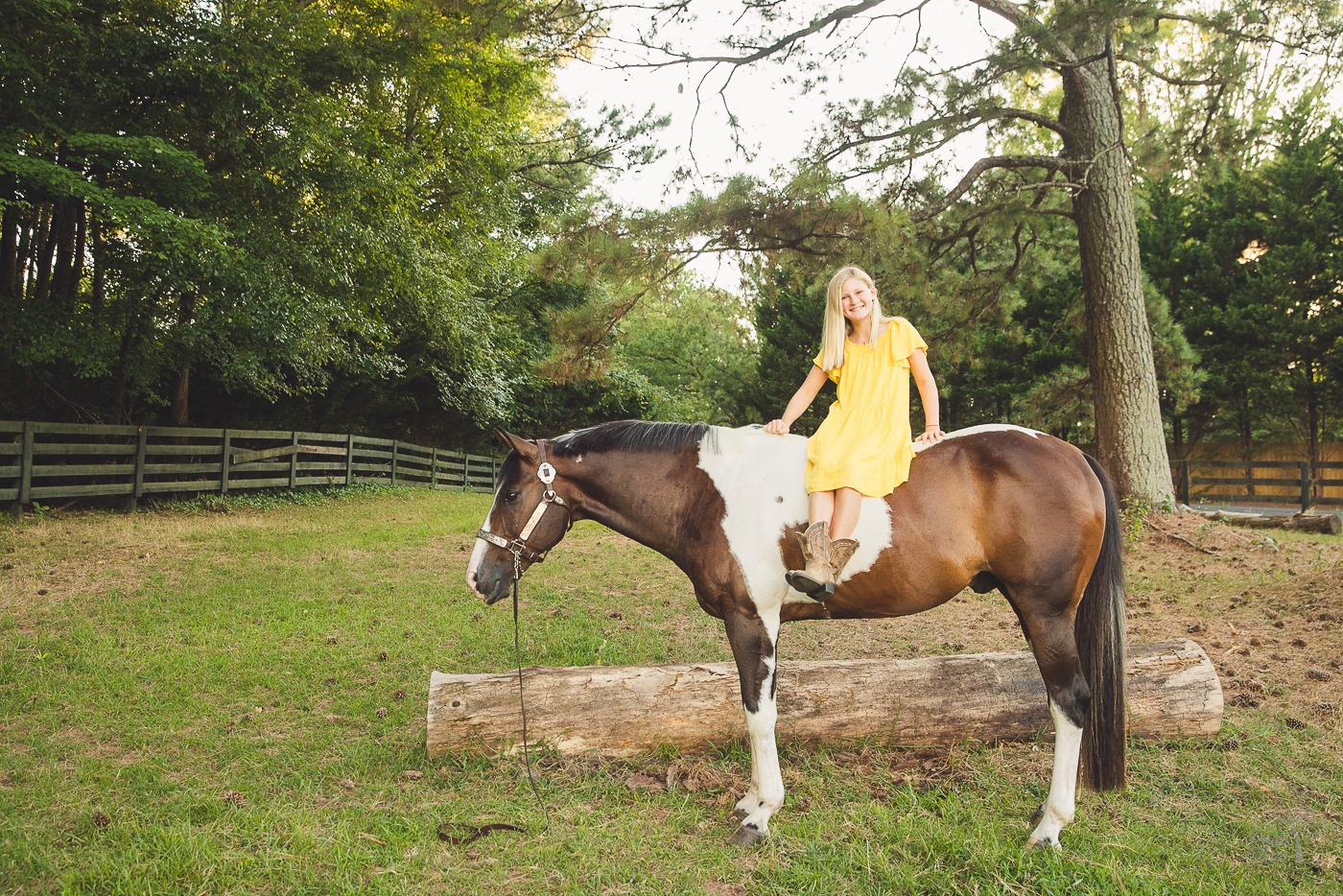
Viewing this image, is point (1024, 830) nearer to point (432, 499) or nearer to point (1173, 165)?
point (1173, 165)

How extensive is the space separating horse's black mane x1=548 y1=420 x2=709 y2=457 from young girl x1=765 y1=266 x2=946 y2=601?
0.44 metres

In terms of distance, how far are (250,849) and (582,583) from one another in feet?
17.8

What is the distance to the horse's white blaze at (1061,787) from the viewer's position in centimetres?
291

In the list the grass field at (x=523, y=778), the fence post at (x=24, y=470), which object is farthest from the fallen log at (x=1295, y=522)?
the fence post at (x=24, y=470)

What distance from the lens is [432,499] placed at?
623 inches

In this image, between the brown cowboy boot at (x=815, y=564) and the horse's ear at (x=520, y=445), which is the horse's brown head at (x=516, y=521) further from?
the brown cowboy boot at (x=815, y=564)

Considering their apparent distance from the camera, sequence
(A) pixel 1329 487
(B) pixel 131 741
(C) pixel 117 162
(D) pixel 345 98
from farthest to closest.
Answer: (A) pixel 1329 487 < (D) pixel 345 98 < (C) pixel 117 162 < (B) pixel 131 741

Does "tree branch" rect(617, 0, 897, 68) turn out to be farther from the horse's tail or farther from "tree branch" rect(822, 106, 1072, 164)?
the horse's tail

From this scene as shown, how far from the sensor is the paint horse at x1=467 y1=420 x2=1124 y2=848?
3.12 m

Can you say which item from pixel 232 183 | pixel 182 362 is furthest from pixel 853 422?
pixel 182 362

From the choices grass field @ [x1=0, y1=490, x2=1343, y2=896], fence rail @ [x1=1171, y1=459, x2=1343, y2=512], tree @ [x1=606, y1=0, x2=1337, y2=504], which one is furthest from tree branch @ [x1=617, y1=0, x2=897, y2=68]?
fence rail @ [x1=1171, y1=459, x2=1343, y2=512]

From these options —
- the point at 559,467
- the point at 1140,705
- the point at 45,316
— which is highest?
the point at 45,316

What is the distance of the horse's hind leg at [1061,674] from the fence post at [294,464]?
530 inches

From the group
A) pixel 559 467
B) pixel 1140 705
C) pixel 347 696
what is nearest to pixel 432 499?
pixel 347 696
